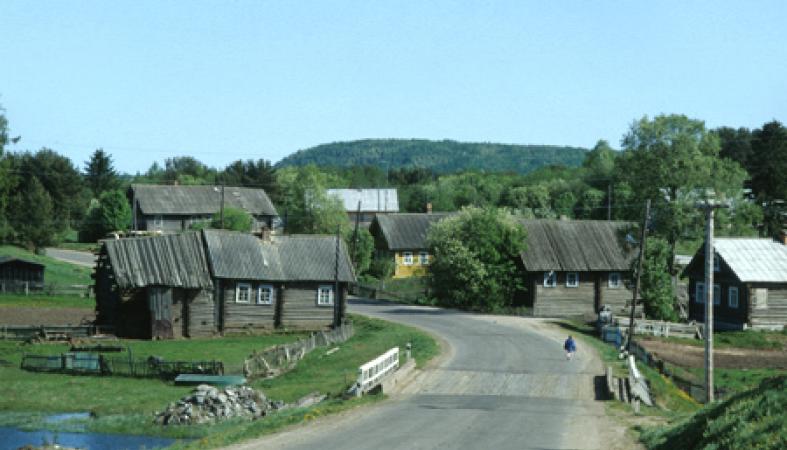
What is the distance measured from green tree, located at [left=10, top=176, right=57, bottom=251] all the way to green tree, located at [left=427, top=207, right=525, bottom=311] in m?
43.4

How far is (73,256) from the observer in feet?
327

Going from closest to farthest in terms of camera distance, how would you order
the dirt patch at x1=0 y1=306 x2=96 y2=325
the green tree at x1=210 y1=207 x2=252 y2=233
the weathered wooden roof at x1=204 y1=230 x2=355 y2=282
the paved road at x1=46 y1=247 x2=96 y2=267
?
the weathered wooden roof at x1=204 y1=230 x2=355 y2=282 < the dirt patch at x1=0 y1=306 x2=96 y2=325 < the green tree at x1=210 y1=207 x2=252 y2=233 < the paved road at x1=46 y1=247 x2=96 y2=267

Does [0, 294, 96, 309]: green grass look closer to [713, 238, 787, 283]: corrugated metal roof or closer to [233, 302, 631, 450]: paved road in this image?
[233, 302, 631, 450]: paved road

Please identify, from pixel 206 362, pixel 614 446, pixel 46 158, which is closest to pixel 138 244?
pixel 206 362

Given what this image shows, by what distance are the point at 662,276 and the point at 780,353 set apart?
914 centimetres

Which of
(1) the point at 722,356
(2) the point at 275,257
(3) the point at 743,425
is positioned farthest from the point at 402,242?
(3) the point at 743,425

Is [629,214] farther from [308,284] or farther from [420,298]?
[308,284]

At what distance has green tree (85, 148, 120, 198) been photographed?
438 ft

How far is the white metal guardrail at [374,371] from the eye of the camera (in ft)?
110

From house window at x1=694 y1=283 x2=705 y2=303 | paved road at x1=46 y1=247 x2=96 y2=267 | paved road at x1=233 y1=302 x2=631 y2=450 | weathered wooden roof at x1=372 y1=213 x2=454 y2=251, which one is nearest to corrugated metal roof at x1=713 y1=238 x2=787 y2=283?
house window at x1=694 y1=283 x2=705 y2=303

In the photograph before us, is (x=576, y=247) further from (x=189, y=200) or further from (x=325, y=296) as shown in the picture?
(x=189, y=200)

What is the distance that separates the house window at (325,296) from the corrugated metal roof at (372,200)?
69.0 metres

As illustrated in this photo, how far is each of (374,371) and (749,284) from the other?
32953 mm

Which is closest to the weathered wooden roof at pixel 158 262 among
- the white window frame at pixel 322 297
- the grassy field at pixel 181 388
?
the grassy field at pixel 181 388
